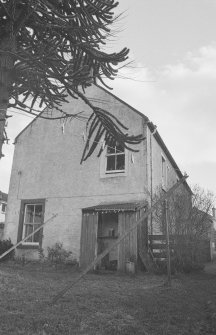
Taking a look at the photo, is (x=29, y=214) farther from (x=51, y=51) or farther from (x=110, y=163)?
(x=51, y=51)

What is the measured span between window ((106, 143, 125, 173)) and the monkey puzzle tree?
1026 centimetres

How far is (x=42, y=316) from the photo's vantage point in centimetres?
541

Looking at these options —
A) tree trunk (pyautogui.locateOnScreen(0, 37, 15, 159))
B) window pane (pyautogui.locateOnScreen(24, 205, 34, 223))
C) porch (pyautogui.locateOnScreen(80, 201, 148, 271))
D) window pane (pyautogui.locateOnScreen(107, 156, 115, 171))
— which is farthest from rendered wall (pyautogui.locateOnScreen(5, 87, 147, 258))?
tree trunk (pyautogui.locateOnScreen(0, 37, 15, 159))

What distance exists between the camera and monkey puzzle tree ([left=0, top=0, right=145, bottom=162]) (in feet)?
12.6

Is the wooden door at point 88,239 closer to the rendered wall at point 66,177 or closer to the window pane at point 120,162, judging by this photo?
the rendered wall at point 66,177

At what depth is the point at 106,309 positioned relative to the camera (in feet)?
20.2

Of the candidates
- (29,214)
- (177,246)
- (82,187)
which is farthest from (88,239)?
(29,214)

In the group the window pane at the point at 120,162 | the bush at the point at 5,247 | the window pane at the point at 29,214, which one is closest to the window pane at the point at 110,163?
the window pane at the point at 120,162

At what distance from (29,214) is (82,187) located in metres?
3.21

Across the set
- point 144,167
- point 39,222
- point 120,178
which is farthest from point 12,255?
point 144,167

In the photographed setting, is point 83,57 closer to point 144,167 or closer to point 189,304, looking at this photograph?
point 189,304

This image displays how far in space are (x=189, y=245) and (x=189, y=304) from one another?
5.80 metres

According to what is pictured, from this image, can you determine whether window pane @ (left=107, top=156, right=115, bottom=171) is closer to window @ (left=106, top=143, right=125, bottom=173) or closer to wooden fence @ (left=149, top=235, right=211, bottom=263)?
window @ (left=106, top=143, right=125, bottom=173)

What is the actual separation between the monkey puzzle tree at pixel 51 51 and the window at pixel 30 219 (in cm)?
1222
